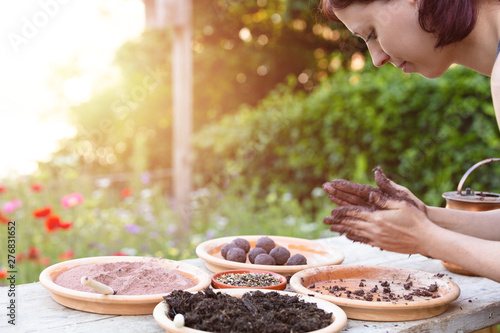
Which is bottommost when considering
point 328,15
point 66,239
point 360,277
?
point 66,239

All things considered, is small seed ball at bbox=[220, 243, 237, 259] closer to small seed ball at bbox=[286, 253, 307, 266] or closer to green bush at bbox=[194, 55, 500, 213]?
small seed ball at bbox=[286, 253, 307, 266]

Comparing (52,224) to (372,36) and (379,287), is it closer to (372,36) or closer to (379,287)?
(379,287)

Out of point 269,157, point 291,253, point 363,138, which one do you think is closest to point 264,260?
point 291,253

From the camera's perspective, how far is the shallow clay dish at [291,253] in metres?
1.67

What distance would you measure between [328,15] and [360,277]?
2.89 ft

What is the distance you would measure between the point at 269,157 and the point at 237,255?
3.95 m

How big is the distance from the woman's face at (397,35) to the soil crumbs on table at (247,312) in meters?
0.79

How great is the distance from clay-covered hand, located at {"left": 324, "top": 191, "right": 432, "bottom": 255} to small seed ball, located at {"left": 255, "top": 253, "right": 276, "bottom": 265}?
43cm

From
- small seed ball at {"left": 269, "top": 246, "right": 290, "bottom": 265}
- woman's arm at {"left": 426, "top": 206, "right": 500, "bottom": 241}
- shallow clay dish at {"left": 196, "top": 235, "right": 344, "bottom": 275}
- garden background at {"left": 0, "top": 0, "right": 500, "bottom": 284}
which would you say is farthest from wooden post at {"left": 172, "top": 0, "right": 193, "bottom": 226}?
woman's arm at {"left": 426, "top": 206, "right": 500, "bottom": 241}

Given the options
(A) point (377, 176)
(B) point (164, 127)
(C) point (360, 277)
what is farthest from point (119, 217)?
(B) point (164, 127)

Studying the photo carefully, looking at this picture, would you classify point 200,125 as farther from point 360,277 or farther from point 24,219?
point 360,277

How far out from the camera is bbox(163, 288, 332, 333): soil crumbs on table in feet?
3.71

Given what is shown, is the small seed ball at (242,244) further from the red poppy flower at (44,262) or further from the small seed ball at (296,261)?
the red poppy flower at (44,262)

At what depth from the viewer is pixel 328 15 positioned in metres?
1.68
